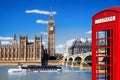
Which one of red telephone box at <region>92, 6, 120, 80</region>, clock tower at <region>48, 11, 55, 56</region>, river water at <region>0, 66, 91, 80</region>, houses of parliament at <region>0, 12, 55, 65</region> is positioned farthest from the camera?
clock tower at <region>48, 11, 55, 56</region>

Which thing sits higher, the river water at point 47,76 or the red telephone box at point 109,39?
the red telephone box at point 109,39

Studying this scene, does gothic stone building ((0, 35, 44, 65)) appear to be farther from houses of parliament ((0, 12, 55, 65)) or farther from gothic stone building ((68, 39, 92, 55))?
gothic stone building ((68, 39, 92, 55))

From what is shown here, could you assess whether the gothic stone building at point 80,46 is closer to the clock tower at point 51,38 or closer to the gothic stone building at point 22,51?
the clock tower at point 51,38

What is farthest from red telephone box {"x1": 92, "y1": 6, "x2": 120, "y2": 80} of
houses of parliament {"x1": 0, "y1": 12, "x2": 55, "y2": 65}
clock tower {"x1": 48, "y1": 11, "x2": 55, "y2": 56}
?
clock tower {"x1": 48, "y1": 11, "x2": 55, "y2": 56}

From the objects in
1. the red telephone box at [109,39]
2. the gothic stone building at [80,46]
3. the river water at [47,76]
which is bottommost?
the river water at [47,76]

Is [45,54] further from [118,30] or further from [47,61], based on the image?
[118,30]

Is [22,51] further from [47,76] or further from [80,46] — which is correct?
[47,76]

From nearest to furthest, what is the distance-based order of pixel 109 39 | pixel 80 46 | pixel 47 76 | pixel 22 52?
pixel 109 39 → pixel 47 76 → pixel 22 52 → pixel 80 46

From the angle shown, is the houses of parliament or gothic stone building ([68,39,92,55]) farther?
gothic stone building ([68,39,92,55])

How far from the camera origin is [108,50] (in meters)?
8.55

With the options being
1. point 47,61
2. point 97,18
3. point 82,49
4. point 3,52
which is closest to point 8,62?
point 3,52

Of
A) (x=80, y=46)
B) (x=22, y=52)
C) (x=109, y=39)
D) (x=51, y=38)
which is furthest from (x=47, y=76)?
(x=80, y=46)

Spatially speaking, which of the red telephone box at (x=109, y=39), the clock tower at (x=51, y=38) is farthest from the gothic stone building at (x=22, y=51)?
the red telephone box at (x=109, y=39)

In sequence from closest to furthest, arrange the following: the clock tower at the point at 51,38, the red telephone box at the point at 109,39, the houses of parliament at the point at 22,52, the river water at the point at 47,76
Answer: the red telephone box at the point at 109,39
the river water at the point at 47,76
the houses of parliament at the point at 22,52
the clock tower at the point at 51,38
